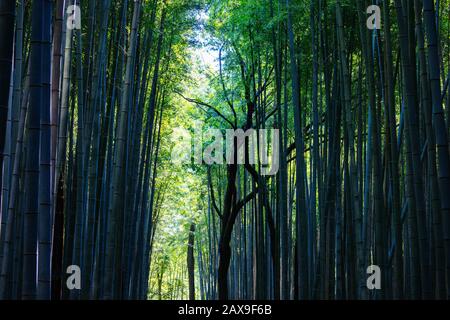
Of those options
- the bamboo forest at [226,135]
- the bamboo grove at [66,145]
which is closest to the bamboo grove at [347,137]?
the bamboo forest at [226,135]

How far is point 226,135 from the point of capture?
30.5 ft

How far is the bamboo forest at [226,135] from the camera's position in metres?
2.83

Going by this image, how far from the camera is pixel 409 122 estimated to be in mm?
3189

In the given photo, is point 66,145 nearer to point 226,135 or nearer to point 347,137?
point 347,137

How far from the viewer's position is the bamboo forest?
283 cm

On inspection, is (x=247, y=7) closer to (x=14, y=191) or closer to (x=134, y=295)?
(x=134, y=295)

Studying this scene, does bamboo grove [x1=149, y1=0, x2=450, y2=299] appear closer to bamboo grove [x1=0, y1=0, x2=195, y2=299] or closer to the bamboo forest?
the bamboo forest

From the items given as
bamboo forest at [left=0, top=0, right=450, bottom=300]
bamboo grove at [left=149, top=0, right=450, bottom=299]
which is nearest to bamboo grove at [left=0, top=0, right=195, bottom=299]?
bamboo forest at [left=0, top=0, right=450, bottom=300]

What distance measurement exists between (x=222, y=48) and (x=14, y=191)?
18.9 ft

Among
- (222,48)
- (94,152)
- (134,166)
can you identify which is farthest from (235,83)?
(94,152)

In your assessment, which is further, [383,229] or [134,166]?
[134,166]

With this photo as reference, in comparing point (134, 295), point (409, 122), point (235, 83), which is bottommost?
point (134, 295)

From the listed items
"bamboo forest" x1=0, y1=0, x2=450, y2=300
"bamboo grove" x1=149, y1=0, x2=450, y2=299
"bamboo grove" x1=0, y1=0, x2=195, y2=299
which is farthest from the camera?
"bamboo grove" x1=149, y1=0, x2=450, y2=299
